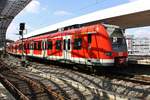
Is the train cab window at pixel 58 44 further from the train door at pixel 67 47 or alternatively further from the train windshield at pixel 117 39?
the train windshield at pixel 117 39

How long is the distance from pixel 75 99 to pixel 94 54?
6.01 meters

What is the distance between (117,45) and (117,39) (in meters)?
0.41

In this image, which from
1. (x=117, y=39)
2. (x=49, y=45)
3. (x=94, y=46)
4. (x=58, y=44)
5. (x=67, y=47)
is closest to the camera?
(x=94, y=46)

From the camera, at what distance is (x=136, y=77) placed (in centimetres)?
1634

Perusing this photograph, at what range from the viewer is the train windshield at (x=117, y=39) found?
1668cm

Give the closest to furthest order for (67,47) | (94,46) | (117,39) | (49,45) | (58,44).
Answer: (94,46), (117,39), (67,47), (58,44), (49,45)

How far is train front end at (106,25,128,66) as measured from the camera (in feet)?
53.9

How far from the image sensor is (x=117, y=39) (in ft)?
56.0

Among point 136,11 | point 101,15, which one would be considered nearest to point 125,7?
point 136,11

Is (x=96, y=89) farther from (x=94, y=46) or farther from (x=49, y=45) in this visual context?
(x=49, y=45)

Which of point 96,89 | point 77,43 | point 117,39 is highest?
point 117,39

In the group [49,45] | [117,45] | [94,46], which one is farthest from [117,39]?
[49,45]

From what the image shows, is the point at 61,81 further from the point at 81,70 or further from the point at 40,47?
the point at 40,47

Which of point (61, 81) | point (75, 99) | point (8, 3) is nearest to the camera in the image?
point (75, 99)
